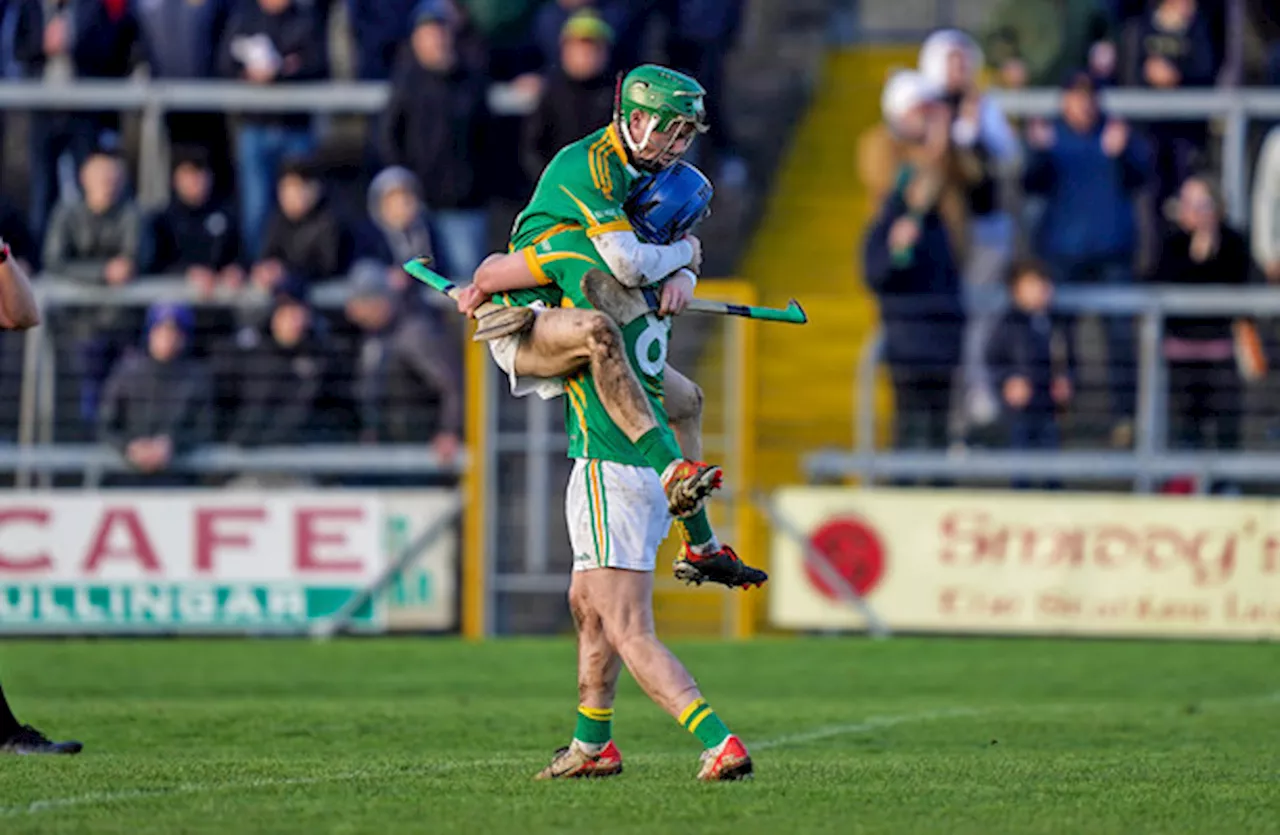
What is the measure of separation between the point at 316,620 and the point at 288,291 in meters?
2.26

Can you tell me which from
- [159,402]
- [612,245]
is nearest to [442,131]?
[159,402]

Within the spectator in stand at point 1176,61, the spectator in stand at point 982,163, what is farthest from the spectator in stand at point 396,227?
the spectator in stand at point 1176,61

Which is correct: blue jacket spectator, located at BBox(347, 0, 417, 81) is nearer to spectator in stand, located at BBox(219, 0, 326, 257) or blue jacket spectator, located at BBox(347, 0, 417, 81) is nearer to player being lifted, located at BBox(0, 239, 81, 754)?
spectator in stand, located at BBox(219, 0, 326, 257)

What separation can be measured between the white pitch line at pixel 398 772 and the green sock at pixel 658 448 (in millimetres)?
1534

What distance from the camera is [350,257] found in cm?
1816

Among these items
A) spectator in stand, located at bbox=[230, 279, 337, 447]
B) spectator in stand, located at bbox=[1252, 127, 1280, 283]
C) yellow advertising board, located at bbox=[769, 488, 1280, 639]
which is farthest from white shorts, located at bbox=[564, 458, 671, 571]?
spectator in stand, located at bbox=[1252, 127, 1280, 283]

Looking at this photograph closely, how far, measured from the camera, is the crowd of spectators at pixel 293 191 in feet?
57.0

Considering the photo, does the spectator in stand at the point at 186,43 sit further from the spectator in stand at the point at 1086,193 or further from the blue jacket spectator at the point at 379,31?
the spectator in stand at the point at 1086,193

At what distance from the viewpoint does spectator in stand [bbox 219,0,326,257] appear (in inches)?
740

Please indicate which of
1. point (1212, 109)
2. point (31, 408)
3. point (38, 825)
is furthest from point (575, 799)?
point (1212, 109)

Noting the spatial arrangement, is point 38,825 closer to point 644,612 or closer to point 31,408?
point 644,612

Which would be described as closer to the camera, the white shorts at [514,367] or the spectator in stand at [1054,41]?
the white shorts at [514,367]

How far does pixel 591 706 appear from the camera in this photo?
8.84m

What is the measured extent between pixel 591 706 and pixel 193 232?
9.95 m
